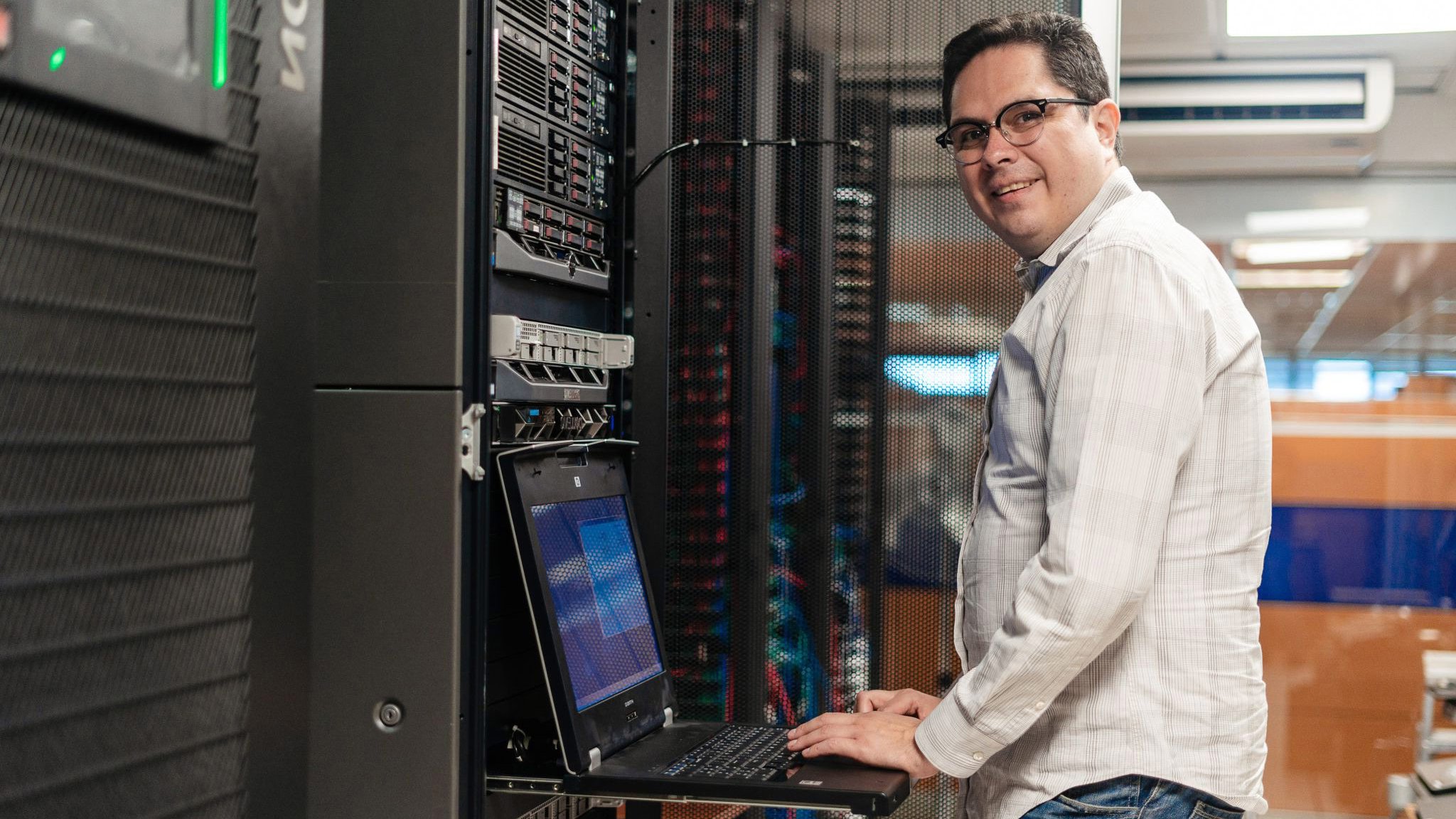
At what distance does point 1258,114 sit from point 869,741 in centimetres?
337

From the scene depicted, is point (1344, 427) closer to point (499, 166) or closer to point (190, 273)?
point (499, 166)

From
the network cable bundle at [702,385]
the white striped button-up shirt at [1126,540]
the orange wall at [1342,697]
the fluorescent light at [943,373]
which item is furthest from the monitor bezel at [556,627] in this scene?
the orange wall at [1342,697]

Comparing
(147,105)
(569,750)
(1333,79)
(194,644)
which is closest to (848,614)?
(569,750)

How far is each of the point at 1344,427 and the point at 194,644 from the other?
4497 mm

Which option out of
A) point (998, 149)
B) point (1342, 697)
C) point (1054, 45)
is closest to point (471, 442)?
point (998, 149)

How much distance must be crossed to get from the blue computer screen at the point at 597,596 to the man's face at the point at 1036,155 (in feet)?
2.31

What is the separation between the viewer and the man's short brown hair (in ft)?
4.86

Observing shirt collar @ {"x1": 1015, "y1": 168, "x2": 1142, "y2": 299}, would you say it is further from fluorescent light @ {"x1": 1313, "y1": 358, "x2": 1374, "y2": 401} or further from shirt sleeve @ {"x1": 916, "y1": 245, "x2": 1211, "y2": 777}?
fluorescent light @ {"x1": 1313, "y1": 358, "x2": 1374, "y2": 401}

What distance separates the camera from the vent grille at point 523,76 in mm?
1621

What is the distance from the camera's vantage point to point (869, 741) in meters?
1.47

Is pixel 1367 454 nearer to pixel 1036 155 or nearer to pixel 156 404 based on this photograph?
pixel 1036 155

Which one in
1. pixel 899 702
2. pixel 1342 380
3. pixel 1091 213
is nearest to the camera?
pixel 1091 213

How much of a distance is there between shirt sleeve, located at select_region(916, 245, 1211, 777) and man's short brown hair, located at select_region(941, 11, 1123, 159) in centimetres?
30

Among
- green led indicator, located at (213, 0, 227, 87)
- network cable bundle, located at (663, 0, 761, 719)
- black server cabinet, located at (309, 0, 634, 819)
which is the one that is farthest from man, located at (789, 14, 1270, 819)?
green led indicator, located at (213, 0, 227, 87)
